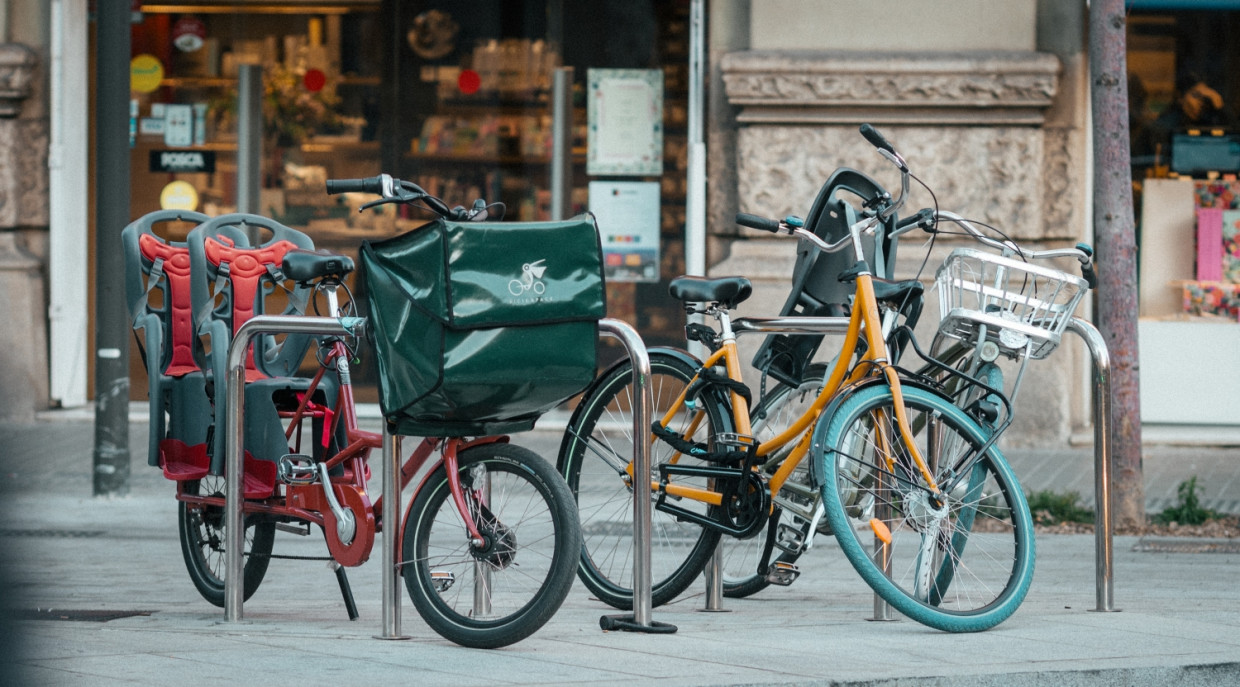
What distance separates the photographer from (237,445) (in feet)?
16.6

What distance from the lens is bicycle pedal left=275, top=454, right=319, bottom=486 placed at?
5.15m

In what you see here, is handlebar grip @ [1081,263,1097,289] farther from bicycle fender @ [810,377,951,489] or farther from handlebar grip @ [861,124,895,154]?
handlebar grip @ [861,124,895,154]

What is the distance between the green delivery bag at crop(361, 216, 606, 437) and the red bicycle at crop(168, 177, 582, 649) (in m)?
0.18

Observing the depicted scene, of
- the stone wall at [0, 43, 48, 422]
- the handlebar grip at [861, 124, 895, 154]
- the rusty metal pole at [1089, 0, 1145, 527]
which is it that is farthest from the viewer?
the stone wall at [0, 43, 48, 422]

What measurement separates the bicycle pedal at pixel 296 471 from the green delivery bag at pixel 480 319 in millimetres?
744

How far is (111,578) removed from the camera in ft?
21.2

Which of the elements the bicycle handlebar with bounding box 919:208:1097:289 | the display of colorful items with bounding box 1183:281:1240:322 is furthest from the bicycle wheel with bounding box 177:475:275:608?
the display of colorful items with bounding box 1183:281:1240:322

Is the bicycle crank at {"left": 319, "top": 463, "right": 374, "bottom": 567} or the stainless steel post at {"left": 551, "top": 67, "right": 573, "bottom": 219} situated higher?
the stainless steel post at {"left": 551, "top": 67, "right": 573, "bottom": 219}

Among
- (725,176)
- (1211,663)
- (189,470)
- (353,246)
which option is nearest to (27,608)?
(1211,663)

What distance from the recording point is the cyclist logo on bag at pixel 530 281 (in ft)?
14.4

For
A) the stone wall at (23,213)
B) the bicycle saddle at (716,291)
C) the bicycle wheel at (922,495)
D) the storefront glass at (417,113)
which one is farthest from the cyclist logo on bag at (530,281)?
the stone wall at (23,213)

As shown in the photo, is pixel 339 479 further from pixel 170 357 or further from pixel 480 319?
pixel 480 319

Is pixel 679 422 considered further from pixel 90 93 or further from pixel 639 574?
pixel 90 93

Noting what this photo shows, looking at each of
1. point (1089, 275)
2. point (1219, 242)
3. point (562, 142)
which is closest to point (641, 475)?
point (1089, 275)
